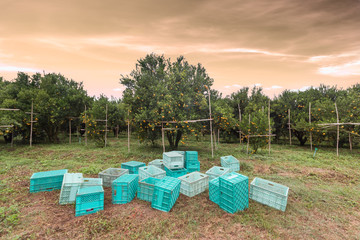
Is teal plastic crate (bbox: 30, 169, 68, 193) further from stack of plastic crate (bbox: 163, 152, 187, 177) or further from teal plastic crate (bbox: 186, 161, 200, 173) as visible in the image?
teal plastic crate (bbox: 186, 161, 200, 173)

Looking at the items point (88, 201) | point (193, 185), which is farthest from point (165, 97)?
point (88, 201)

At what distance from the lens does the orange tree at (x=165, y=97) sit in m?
12.2

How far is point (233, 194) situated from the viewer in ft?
16.1

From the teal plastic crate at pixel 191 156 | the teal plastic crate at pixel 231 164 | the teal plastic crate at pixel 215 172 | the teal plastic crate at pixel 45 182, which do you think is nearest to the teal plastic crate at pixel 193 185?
the teal plastic crate at pixel 215 172

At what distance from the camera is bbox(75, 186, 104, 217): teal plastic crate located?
15.7ft

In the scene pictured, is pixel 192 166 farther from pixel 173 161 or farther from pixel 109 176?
pixel 109 176

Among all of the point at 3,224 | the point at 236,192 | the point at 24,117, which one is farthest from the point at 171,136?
the point at 24,117

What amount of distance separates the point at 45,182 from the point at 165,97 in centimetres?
812

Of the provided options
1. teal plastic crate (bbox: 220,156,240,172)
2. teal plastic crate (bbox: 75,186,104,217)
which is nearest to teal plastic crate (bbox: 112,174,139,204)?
teal plastic crate (bbox: 75,186,104,217)

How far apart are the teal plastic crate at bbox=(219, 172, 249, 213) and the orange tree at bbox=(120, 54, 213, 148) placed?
6.85 m

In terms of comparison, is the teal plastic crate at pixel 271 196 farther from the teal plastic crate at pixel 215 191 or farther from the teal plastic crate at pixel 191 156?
the teal plastic crate at pixel 191 156

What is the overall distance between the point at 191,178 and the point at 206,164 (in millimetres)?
3918

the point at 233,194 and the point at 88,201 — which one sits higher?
the point at 233,194

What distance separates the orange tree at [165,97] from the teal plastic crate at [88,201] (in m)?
7.09
